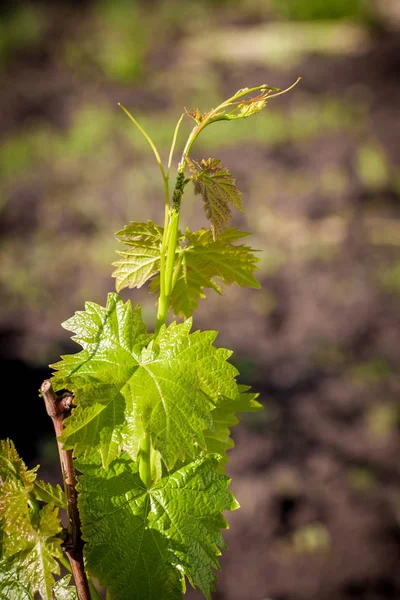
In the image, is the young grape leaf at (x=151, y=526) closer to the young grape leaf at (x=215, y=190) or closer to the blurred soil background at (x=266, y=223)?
the young grape leaf at (x=215, y=190)

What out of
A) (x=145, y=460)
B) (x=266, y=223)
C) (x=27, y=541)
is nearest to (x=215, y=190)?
(x=145, y=460)

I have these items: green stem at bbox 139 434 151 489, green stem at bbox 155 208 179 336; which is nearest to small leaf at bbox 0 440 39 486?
green stem at bbox 139 434 151 489

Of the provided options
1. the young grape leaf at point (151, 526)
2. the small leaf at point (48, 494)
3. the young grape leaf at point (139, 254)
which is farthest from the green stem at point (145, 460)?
the young grape leaf at point (139, 254)

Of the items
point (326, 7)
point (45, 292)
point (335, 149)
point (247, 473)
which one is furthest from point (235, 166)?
point (326, 7)

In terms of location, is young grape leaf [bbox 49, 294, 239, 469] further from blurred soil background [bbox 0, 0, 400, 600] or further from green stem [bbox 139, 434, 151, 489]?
blurred soil background [bbox 0, 0, 400, 600]

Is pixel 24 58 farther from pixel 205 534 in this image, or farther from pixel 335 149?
pixel 205 534

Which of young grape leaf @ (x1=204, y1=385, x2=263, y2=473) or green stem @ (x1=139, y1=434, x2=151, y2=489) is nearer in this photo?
green stem @ (x1=139, y1=434, x2=151, y2=489)
